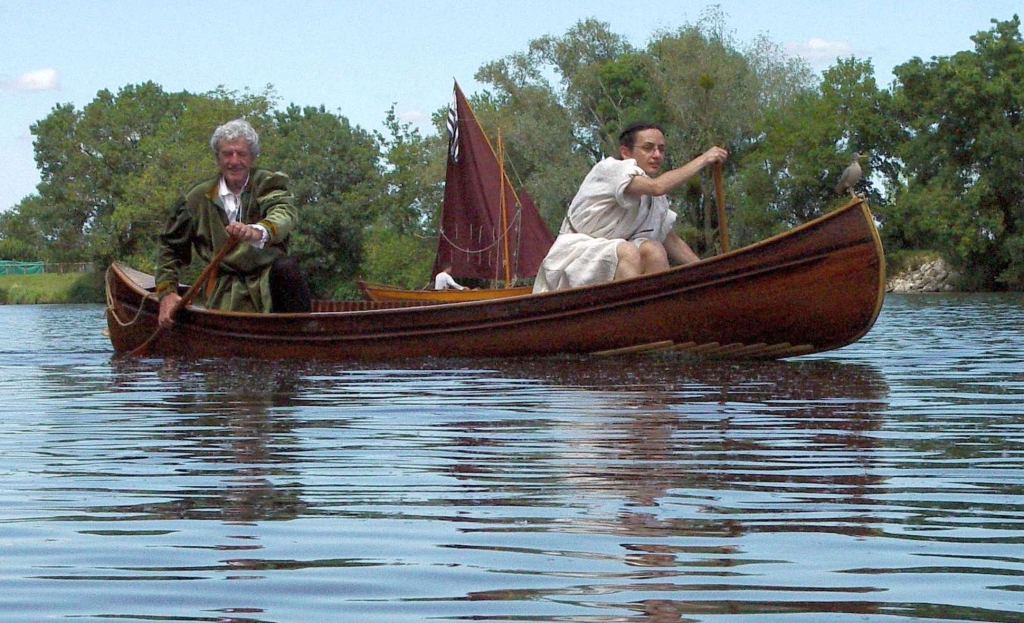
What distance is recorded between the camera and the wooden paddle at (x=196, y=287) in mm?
10391

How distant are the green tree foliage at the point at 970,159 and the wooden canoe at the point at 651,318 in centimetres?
4172

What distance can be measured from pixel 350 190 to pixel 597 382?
2133 inches

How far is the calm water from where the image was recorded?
9.46ft

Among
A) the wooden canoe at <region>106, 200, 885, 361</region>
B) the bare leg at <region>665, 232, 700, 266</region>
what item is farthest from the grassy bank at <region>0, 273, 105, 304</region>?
the bare leg at <region>665, 232, 700, 266</region>

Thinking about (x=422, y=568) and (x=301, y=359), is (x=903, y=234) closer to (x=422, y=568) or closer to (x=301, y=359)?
(x=301, y=359)

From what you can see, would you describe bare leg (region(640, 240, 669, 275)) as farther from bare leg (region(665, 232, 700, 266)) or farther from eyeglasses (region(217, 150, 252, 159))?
eyeglasses (region(217, 150, 252, 159))

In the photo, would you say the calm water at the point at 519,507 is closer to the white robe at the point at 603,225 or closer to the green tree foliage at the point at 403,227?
the white robe at the point at 603,225

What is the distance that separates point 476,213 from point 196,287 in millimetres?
15250

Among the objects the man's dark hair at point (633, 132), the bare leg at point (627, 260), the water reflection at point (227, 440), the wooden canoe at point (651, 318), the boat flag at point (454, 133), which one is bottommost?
the water reflection at point (227, 440)

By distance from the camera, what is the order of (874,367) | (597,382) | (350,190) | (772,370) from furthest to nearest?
(350,190) → (874,367) → (772,370) → (597,382)

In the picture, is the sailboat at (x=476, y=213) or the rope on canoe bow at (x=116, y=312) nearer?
the rope on canoe bow at (x=116, y=312)

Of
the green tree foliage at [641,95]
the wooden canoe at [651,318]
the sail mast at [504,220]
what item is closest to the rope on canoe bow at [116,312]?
the wooden canoe at [651,318]

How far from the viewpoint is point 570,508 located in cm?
386

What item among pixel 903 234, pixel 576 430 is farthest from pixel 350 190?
pixel 576 430
